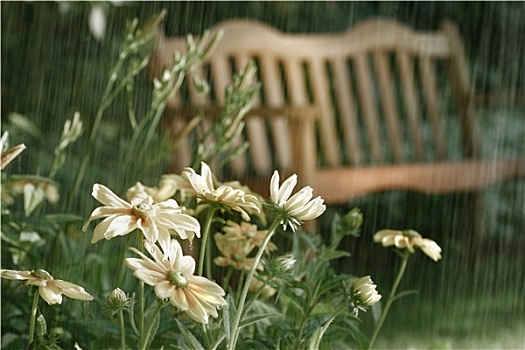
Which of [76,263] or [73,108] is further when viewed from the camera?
[73,108]

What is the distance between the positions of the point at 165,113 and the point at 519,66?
1.88 m

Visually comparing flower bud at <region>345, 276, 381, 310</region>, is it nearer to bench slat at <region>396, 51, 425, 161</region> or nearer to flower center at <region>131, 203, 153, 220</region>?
flower center at <region>131, 203, 153, 220</region>

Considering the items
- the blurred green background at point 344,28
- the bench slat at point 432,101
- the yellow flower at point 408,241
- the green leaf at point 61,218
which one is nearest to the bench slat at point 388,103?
the bench slat at point 432,101

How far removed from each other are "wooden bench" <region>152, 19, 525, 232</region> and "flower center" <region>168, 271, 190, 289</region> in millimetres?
1715

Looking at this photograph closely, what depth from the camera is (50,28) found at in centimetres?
349

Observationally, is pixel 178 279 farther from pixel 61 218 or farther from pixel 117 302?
pixel 61 218

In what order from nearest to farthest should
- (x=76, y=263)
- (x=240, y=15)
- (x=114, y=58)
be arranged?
(x=76, y=263) < (x=114, y=58) < (x=240, y=15)

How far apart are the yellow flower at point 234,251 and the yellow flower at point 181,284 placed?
1.00 ft

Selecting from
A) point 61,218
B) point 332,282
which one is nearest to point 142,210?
point 332,282

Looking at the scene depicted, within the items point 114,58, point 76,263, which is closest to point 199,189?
point 76,263

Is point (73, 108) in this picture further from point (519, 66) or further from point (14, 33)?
point (519, 66)

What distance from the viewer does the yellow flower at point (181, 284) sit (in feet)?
2.02

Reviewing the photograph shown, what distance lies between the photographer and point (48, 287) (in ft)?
2.27

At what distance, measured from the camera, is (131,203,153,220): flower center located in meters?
0.66
